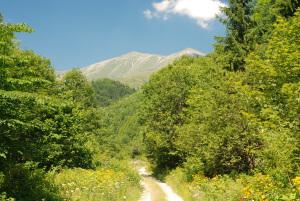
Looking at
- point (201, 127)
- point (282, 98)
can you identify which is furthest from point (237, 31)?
point (282, 98)

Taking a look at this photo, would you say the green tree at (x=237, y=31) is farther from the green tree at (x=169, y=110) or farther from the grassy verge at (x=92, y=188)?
the grassy verge at (x=92, y=188)

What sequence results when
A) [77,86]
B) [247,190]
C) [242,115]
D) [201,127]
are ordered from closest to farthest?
[247,190]
[242,115]
[201,127]
[77,86]

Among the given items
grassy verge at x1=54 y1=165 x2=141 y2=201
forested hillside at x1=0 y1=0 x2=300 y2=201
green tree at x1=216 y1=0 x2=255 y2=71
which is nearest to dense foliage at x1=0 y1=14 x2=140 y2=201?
forested hillside at x1=0 y1=0 x2=300 y2=201

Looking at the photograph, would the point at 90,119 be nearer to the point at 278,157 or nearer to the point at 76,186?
the point at 76,186

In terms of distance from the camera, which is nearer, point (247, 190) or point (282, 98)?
point (247, 190)

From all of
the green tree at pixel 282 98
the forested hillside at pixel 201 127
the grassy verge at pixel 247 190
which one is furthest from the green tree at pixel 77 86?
the green tree at pixel 282 98

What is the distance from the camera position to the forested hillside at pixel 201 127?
1358 cm

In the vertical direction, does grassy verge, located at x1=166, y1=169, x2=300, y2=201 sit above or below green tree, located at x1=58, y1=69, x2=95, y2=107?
below

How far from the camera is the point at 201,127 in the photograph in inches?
1012

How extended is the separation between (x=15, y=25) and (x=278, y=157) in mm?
10836

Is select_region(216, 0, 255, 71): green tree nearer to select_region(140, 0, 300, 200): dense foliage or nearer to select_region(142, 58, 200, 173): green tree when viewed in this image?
select_region(140, 0, 300, 200): dense foliage

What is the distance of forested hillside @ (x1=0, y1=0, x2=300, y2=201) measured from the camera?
13.6 m

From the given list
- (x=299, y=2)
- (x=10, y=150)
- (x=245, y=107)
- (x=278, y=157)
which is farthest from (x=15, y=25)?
(x=299, y=2)

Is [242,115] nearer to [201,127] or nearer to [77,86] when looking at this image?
[201,127]
